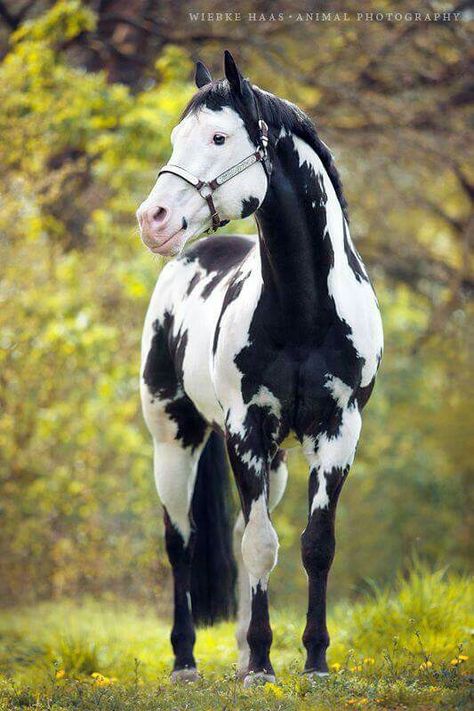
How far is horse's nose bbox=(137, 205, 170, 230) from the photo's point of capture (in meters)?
4.06

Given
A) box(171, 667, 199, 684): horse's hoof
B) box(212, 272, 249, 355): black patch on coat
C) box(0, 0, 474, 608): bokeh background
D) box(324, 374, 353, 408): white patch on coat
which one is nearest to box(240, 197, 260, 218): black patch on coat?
box(212, 272, 249, 355): black patch on coat

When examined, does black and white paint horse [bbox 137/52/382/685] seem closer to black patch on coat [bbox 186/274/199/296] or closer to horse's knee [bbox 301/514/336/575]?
horse's knee [bbox 301/514/336/575]

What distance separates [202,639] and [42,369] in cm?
407

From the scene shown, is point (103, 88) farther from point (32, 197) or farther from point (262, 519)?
point (262, 519)

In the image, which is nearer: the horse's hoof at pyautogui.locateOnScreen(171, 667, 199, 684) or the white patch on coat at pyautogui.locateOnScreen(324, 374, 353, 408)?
the white patch on coat at pyautogui.locateOnScreen(324, 374, 353, 408)

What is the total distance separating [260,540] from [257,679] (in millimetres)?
585

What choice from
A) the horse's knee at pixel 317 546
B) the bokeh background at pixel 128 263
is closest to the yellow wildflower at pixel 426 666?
the horse's knee at pixel 317 546

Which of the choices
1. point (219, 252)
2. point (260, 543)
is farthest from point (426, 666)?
point (219, 252)

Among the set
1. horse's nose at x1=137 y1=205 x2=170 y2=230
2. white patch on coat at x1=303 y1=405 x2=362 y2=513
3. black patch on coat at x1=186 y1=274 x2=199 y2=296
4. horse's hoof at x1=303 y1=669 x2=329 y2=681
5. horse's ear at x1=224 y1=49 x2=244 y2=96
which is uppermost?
horse's ear at x1=224 y1=49 x2=244 y2=96

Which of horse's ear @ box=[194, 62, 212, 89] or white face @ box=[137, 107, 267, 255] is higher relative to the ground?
horse's ear @ box=[194, 62, 212, 89]

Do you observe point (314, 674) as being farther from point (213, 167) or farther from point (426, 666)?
point (213, 167)

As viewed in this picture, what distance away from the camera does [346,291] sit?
15.3 ft

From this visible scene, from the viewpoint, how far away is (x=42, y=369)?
1034cm

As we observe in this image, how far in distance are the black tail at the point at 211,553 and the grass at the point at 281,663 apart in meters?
0.33
